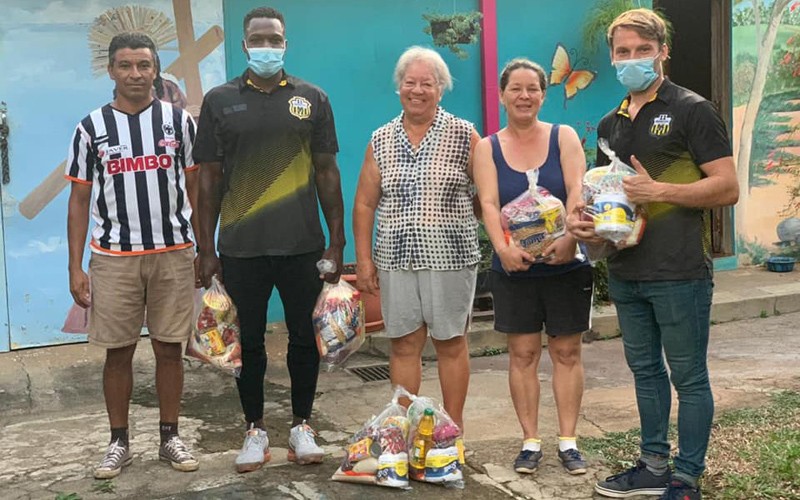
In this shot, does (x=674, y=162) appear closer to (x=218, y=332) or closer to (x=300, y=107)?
(x=300, y=107)

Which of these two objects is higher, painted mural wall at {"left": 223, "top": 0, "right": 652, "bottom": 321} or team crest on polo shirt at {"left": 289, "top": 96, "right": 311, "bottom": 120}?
painted mural wall at {"left": 223, "top": 0, "right": 652, "bottom": 321}

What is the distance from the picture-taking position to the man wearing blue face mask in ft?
12.0

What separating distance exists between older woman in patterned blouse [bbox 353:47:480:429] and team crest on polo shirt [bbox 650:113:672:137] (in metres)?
0.91

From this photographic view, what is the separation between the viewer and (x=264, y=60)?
4.28 m

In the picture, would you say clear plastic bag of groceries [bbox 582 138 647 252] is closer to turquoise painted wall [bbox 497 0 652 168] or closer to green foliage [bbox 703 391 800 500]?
green foliage [bbox 703 391 800 500]

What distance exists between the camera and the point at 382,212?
4.38 m

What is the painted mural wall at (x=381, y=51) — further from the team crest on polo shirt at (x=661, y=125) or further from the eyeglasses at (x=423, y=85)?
the team crest on polo shirt at (x=661, y=125)

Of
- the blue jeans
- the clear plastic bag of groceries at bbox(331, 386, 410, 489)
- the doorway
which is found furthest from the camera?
the doorway

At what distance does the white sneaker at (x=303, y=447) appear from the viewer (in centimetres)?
445

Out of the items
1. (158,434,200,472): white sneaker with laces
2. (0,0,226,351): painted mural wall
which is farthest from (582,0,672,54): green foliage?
(158,434,200,472): white sneaker with laces

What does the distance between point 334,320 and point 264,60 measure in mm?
1265

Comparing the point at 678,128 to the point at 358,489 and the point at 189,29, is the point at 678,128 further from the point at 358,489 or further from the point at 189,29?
the point at 189,29

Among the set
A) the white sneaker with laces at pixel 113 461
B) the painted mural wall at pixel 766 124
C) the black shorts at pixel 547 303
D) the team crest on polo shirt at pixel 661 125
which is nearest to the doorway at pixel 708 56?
the painted mural wall at pixel 766 124

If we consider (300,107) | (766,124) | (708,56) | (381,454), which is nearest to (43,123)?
(300,107)
